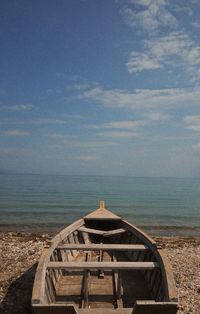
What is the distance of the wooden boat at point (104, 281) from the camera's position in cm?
646

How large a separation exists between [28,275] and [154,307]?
8.47 m

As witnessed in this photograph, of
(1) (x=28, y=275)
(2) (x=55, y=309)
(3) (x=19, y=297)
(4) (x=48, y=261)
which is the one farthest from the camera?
(1) (x=28, y=275)

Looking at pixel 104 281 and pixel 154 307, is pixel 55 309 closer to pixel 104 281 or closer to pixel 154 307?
pixel 154 307

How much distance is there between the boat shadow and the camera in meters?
9.84

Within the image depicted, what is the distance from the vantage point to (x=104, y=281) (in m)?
10.2

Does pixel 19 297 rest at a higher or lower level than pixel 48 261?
lower

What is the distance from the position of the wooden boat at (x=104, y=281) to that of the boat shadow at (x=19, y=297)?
147 centimetres

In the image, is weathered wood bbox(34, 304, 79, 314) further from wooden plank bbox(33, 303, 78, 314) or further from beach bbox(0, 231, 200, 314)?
beach bbox(0, 231, 200, 314)

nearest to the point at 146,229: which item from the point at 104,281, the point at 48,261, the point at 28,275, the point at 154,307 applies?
the point at 28,275

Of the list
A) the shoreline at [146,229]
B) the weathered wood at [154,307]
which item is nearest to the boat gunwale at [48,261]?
the weathered wood at [154,307]

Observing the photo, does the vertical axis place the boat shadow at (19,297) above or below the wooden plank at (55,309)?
below

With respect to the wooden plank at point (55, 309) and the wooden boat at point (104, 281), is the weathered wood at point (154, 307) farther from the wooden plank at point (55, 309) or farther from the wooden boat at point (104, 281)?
the wooden plank at point (55, 309)

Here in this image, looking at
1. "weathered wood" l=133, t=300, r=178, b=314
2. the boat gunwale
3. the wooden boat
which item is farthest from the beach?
"weathered wood" l=133, t=300, r=178, b=314

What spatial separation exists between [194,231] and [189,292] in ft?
66.5
